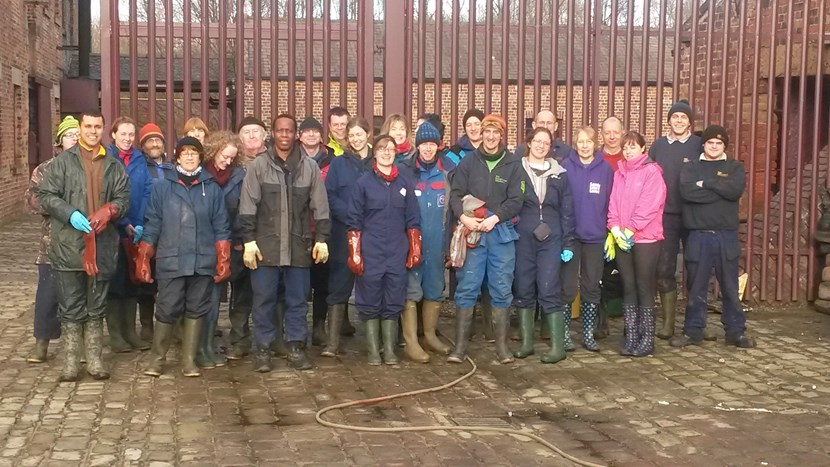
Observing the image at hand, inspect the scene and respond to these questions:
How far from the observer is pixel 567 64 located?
8.88 meters

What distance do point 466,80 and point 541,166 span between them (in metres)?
2.55

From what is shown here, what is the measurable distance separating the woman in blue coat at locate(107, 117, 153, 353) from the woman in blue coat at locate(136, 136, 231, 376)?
0.57 metres

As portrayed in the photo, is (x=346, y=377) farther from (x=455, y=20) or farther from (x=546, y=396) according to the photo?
(x=455, y=20)

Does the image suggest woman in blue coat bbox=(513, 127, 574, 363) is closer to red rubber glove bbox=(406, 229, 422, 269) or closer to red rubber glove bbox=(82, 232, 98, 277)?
red rubber glove bbox=(406, 229, 422, 269)

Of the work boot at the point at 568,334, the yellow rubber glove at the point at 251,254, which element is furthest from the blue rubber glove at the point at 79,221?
A: the work boot at the point at 568,334

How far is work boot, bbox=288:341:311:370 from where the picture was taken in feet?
23.0

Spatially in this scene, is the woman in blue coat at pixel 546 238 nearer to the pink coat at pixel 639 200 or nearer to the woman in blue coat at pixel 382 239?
the pink coat at pixel 639 200

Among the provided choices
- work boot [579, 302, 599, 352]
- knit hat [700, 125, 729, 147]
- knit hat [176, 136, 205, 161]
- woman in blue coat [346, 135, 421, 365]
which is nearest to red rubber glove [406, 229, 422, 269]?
woman in blue coat [346, 135, 421, 365]

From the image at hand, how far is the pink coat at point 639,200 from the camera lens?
24.6 feet

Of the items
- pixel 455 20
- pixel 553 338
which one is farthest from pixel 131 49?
pixel 553 338

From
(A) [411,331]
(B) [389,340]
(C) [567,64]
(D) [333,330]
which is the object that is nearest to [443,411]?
(B) [389,340]

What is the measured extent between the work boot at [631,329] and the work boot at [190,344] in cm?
301

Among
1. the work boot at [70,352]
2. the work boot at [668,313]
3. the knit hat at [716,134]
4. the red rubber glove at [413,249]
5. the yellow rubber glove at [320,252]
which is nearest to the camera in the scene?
the work boot at [70,352]

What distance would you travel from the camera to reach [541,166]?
7.40 m
